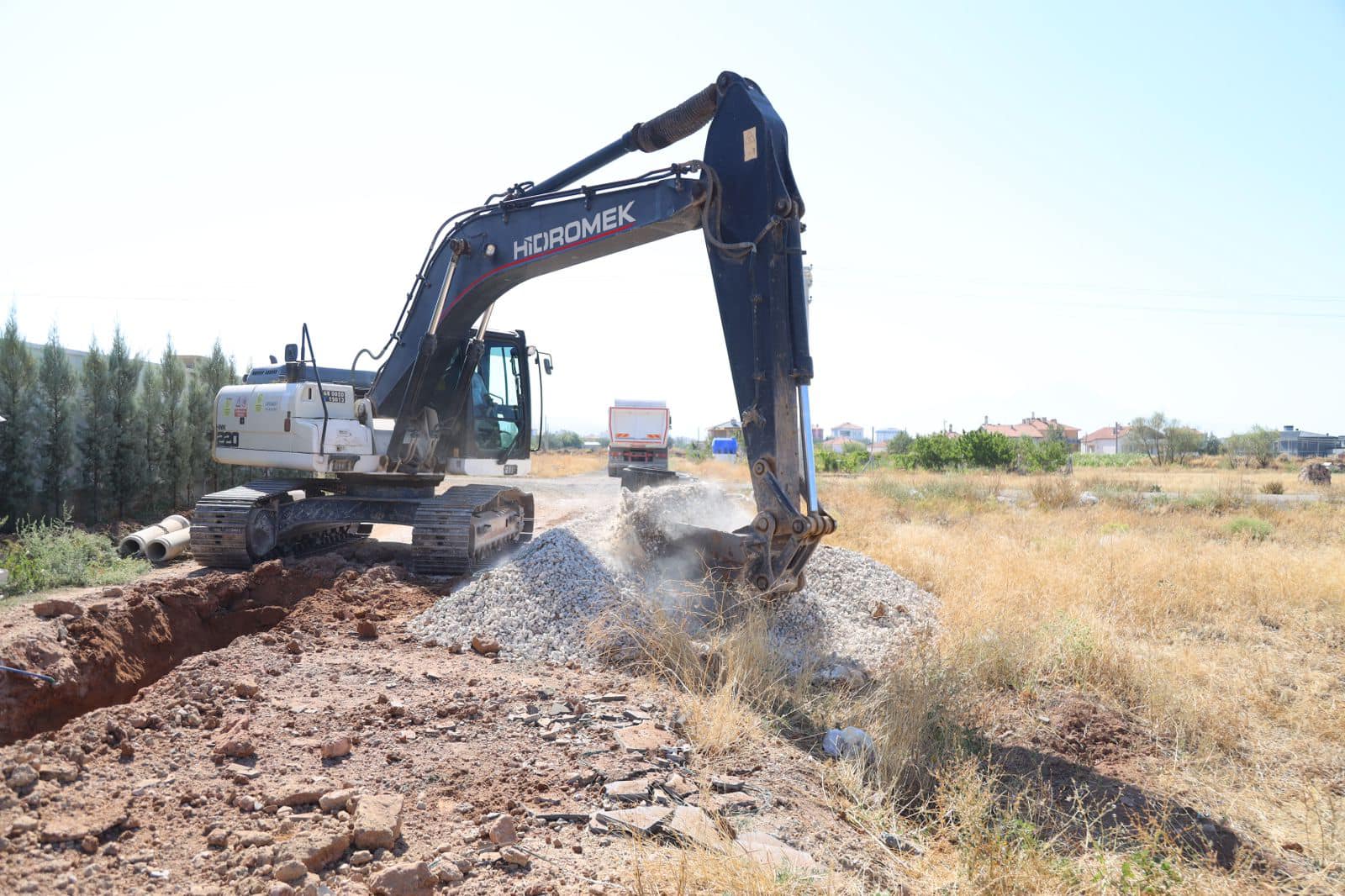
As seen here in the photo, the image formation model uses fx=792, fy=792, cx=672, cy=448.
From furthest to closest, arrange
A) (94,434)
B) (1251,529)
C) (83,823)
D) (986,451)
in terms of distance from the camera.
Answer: (986,451), (94,434), (1251,529), (83,823)

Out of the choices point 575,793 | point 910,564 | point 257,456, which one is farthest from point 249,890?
point 910,564

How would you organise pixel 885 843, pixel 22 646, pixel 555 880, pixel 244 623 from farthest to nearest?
1. pixel 244 623
2. pixel 22 646
3. pixel 885 843
4. pixel 555 880

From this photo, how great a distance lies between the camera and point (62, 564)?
28.3ft

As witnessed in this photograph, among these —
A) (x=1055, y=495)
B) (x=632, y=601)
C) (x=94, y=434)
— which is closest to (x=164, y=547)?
(x=94, y=434)

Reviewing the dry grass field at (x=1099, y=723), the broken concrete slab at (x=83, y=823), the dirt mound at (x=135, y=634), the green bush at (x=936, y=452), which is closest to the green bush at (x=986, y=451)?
the green bush at (x=936, y=452)

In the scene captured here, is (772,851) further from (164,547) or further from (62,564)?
(164,547)

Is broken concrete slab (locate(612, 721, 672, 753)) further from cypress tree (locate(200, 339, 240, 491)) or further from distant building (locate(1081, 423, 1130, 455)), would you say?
distant building (locate(1081, 423, 1130, 455))

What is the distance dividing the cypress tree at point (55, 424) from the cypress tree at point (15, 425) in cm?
20

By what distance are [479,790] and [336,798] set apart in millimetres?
640

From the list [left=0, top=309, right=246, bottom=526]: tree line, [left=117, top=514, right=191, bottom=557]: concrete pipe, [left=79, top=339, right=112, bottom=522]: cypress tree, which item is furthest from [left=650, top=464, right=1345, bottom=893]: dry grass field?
[left=79, top=339, right=112, bottom=522]: cypress tree

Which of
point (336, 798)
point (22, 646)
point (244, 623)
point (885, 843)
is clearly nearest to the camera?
point (336, 798)

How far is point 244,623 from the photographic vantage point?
7.20m

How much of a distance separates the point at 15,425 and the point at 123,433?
168cm

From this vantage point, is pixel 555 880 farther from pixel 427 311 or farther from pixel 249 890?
pixel 427 311
